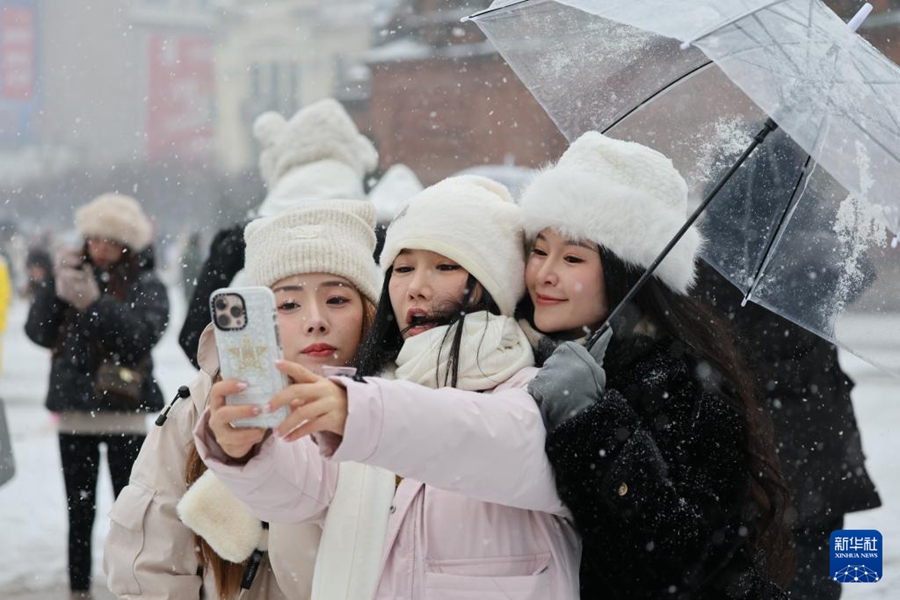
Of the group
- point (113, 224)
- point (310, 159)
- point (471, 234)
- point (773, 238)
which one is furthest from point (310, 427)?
point (113, 224)

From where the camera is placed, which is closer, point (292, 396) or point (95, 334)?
point (292, 396)

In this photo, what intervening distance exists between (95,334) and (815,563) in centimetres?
333

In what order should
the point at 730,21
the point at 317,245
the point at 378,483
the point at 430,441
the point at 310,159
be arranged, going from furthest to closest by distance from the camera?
the point at 310,159, the point at 317,245, the point at 730,21, the point at 378,483, the point at 430,441

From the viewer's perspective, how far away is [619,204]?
2.45m

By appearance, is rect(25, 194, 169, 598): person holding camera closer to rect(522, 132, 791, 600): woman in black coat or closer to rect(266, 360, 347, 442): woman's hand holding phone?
rect(522, 132, 791, 600): woman in black coat

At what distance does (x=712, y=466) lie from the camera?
2.24 metres

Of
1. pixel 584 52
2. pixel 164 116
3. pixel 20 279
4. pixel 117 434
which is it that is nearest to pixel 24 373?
pixel 117 434

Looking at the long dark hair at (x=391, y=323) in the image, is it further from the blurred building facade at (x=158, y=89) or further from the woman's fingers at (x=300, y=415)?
Result: the blurred building facade at (x=158, y=89)

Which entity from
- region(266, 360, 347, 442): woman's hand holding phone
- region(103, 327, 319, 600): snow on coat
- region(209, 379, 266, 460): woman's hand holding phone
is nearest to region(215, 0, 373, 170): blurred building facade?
region(103, 327, 319, 600): snow on coat

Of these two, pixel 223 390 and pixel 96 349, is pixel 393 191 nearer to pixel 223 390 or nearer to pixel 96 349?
pixel 96 349

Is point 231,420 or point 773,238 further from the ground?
point 773,238

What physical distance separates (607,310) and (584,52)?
88 cm

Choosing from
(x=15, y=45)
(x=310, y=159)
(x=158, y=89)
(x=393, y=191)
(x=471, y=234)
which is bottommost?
(x=471, y=234)

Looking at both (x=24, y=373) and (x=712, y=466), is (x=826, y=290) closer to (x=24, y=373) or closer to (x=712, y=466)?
(x=712, y=466)
